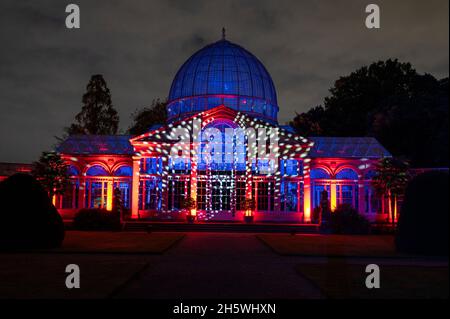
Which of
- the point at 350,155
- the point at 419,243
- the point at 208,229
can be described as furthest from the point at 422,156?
the point at 419,243

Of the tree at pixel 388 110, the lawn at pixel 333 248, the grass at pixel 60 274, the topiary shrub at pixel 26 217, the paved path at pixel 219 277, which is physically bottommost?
the lawn at pixel 333 248

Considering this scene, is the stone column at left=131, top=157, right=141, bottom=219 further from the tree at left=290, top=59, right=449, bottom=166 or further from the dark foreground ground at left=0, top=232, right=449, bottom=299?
the tree at left=290, top=59, right=449, bottom=166

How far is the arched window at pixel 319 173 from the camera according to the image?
4497cm

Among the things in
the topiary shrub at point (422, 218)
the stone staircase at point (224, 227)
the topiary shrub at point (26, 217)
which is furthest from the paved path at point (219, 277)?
the stone staircase at point (224, 227)

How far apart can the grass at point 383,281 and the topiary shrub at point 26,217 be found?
11827 millimetres

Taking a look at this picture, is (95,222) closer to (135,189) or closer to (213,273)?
(135,189)

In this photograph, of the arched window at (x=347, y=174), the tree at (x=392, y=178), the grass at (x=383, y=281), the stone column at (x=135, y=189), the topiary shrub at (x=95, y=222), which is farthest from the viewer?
the arched window at (x=347, y=174)

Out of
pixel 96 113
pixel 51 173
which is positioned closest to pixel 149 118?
pixel 96 113

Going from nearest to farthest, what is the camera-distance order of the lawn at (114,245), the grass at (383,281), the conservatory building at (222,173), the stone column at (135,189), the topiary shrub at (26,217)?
1. the grass at (383,281)
2. the lawn at (114,245)
3. the topiary shrub at (26,217)
4. the conservatory building at (222,173)
5. the stone column at (135,189)

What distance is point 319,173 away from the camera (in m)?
45.0

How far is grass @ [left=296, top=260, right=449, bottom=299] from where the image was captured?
13.0 metres

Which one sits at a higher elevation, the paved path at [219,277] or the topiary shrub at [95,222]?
the topiary shrub at [95,222]

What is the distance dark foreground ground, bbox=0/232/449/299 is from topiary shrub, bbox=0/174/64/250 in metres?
1.04

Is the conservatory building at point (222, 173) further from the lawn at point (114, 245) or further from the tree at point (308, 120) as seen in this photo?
the tree at point (308, 120)
